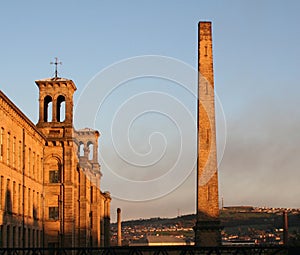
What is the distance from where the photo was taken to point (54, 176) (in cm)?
6172

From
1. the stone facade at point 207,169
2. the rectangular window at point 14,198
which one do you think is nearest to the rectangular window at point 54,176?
the rectangular window at point 14,198

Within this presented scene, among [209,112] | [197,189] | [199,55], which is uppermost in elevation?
[199,55]

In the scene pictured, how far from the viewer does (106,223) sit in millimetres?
99062

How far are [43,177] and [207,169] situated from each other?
13.1 meters

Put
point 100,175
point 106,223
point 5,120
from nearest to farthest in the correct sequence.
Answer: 1. point 5,120
2. point 100,175
3. point 106,223

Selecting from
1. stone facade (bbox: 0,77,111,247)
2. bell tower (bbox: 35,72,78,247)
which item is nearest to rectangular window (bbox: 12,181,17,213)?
stone facade (bbox: 0,77,111,247)

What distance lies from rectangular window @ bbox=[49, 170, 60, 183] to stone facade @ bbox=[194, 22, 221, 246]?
11.3 m

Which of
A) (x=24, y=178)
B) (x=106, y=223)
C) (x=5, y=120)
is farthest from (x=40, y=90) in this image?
(x=106, y=223)

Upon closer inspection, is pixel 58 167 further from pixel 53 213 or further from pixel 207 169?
pixel 207 169

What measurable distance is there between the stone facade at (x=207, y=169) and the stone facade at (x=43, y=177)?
33.6 feet

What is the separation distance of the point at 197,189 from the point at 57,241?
465 inches

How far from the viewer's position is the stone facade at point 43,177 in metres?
48.7

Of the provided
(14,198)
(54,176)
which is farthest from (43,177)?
(14,198)

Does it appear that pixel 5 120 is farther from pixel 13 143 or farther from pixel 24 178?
pixel 24 178
